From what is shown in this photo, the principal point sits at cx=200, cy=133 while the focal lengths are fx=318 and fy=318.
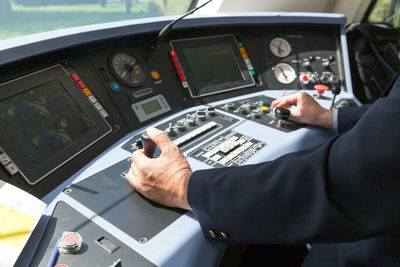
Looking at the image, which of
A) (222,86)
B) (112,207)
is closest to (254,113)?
(222,86)

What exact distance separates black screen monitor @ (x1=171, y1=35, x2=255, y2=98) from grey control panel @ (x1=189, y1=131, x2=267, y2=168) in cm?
44

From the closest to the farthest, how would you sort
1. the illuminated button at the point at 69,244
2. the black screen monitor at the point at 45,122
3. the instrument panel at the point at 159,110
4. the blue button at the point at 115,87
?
the illuminated button at the point at 69,244 < the instrument panel at the point at 159,110 < the black screen monitor at the point at 45,122 < the blue button at the point at 115,87

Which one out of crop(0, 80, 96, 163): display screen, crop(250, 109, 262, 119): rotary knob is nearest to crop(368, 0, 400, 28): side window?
crop(250, 109, 262, 119): rotary knob

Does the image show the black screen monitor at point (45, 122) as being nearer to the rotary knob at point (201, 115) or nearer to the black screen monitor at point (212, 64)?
the rotary knob at point (201, 115)

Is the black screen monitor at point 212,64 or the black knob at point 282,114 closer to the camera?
the black knob at point 282,114

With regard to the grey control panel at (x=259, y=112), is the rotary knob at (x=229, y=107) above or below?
above

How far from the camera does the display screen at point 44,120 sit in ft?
3.03

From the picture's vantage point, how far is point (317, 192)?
625mm

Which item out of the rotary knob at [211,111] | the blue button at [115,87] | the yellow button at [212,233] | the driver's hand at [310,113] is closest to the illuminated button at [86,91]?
the blue button at [115,87]

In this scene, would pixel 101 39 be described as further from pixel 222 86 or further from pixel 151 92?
pixel 222 86

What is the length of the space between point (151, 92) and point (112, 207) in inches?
27.1

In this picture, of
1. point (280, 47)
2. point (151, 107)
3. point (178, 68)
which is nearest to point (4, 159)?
point (151, 107)

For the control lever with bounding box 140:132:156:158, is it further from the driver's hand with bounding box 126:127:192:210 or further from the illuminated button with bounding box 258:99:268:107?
the illuminated button with bounding box 258:99:268:107

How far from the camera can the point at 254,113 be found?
4.70 feet
